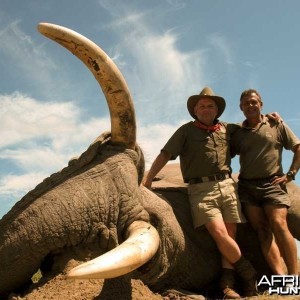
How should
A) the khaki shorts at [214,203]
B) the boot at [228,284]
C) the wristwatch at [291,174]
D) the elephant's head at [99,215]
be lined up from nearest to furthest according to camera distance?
the elephant's head at [99,215] < the boot at [228,284] < the khaki shorts at [214,203] < the wristwatch at [291,174]

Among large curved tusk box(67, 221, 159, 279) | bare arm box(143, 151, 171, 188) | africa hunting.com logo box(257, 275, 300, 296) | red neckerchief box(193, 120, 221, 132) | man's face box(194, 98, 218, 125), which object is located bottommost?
africa hunting.com logo box(257, 275, 300, 296)

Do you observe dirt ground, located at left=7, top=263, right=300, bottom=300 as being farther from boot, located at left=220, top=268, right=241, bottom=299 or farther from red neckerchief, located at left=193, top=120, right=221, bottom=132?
red neckerchief, located at left=193, top=120, right=221, bottom=132

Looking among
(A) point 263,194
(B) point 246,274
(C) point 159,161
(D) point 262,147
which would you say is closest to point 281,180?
(A) point 263,194

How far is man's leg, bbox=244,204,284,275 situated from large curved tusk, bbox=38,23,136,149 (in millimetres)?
2069

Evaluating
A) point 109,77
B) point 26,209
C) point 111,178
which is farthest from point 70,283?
point 109,77

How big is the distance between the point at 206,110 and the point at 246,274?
81.5 inches

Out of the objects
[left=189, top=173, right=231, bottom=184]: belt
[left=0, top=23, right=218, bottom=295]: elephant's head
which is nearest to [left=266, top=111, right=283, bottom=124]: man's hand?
[left=189, top=173, right=231, bottom=184]: belt

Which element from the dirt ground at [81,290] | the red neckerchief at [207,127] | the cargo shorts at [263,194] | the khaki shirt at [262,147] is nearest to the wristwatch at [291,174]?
the khaki shirt at [262,147]

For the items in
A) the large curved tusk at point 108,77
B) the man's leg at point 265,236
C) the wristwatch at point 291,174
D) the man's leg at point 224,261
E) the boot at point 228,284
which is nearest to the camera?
the large curved tusk at point 108,77

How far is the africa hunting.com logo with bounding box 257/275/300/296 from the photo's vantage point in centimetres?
517

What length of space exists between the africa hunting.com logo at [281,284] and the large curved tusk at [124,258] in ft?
5.34

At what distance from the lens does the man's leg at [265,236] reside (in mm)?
5918

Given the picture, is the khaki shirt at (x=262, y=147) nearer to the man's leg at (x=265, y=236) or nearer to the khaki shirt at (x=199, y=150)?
the khaki shirt at (x=199, y=150)

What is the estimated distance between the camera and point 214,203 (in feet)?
18.8
